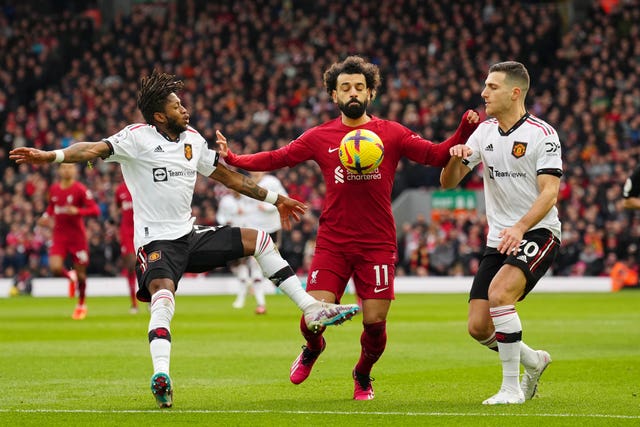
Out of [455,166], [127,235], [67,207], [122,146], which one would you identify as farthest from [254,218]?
[455,166]

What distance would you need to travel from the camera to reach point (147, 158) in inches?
384

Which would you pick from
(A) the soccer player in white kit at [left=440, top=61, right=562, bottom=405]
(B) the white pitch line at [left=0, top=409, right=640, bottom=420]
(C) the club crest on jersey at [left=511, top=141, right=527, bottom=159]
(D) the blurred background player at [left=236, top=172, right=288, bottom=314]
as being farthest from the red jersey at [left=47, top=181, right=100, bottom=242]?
(C) the club crest on jersey at [left=511, top=141, right=527, bottom=159]

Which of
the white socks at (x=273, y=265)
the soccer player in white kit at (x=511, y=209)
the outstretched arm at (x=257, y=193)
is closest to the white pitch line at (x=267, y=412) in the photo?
the soccer player in white kit at (x=511, y=209)

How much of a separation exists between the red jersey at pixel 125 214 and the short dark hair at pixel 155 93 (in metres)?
11.5

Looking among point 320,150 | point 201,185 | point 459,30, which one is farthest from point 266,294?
point 320,150

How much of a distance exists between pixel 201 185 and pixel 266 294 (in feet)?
14.3

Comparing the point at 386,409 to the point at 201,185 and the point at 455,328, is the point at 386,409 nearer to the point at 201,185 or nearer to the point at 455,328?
the point at 455,328

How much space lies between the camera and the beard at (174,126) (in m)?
9.94

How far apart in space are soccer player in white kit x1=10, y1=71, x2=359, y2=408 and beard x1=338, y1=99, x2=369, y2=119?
4.14ft

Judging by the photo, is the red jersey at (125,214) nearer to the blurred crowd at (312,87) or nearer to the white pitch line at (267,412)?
the blurred crowd at (312,87)

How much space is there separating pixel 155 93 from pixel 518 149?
3.06m

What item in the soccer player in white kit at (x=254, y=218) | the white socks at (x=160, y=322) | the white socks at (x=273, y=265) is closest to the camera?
the white socks at (x=160, y=322)

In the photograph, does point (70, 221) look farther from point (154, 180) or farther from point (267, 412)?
point (267, 412)

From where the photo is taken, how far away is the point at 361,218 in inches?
389
